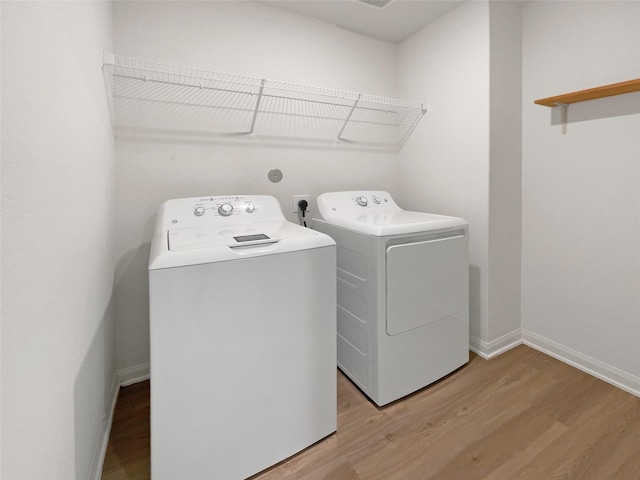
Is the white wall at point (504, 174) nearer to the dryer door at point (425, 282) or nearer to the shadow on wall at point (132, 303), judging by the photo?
the dryer door at point (425, 282)

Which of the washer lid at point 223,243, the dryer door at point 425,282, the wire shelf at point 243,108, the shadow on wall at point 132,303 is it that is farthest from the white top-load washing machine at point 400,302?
the shadow on wall at point 132,303

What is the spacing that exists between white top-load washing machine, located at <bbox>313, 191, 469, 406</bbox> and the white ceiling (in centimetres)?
138

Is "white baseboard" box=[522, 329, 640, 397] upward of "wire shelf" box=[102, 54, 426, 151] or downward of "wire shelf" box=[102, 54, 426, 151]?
downward

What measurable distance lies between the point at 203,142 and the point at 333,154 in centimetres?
90

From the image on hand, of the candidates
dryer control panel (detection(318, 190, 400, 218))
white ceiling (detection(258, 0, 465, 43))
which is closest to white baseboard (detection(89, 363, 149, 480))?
dryer control panel (detection(318, 190, 400, 218))

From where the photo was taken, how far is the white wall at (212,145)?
1647 millimetres

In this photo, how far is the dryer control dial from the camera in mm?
1582

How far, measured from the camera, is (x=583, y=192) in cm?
176

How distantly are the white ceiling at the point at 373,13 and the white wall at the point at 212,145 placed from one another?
0.19 feet

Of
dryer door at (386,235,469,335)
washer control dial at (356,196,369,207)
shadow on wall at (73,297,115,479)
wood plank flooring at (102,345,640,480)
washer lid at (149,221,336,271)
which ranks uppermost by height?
washer control dial at (356,196,369,207)

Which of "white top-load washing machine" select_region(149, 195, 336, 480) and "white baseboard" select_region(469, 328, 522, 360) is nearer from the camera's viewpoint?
"white top-load washing machine" select_region(149, 195, 336, 480)

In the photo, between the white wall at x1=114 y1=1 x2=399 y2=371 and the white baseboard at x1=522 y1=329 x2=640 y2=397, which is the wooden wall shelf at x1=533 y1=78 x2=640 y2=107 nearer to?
the white wall at x1=114 y1=1 x2=399 y2=371

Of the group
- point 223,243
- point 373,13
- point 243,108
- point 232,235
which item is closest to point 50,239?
point 223,243

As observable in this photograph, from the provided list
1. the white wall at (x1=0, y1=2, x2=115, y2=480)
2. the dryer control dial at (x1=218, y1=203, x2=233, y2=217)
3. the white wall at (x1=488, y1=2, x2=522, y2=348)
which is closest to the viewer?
the white wall at (x1=0, y1=2, x2=115, y2=480)
